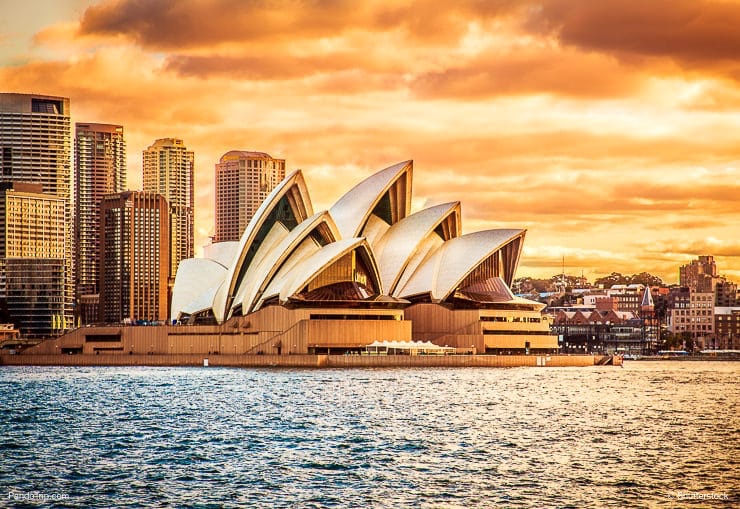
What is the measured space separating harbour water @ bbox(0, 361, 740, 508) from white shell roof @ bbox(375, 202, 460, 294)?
32.8 meters

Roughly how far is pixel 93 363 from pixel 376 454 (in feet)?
241

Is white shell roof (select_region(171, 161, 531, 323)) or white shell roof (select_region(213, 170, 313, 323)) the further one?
white shell roof (select_region(213, 170, 313, 323))

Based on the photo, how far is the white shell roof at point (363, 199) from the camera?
349ft

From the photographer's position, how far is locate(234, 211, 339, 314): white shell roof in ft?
335

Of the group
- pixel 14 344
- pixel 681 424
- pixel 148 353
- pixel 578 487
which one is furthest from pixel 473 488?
pixel 14 344

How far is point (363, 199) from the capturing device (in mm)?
107625

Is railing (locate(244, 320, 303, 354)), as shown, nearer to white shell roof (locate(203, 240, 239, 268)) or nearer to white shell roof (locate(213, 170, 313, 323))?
white shell roof (locate(213, 170, 313, 323))

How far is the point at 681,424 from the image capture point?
51.2m
